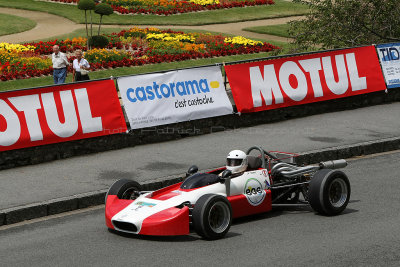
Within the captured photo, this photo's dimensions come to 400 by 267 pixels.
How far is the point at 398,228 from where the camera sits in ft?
32.5

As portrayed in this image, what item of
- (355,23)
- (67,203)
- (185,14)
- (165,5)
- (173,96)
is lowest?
(67,203)

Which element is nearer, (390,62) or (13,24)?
(390,62)

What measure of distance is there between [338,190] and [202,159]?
13.3 feet

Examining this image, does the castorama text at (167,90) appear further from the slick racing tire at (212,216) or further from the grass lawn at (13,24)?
the grass lawn at (13,24)

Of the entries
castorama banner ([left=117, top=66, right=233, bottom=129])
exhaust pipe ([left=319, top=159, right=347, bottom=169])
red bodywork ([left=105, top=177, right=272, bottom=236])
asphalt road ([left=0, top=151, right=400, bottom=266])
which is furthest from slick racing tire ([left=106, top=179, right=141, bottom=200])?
castorama banner ([left=117, top=66, right=233, bottom=129])

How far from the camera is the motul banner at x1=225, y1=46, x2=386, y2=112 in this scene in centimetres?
1748

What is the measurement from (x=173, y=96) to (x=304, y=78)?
3.74 metres

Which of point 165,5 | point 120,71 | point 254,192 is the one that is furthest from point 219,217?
point 165,5

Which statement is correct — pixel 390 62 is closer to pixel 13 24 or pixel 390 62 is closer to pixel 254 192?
pixel 254 192

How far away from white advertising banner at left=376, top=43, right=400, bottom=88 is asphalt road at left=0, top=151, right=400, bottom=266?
8761mm

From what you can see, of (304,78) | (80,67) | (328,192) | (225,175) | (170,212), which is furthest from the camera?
(80,67)

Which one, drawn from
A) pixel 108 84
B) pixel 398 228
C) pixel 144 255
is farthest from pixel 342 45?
pixel 144 255

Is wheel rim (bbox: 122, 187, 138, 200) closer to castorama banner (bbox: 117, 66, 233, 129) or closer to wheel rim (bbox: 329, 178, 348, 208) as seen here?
wheel rim (bbox: 329, 178, 348, 208)

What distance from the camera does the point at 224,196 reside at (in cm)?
973
